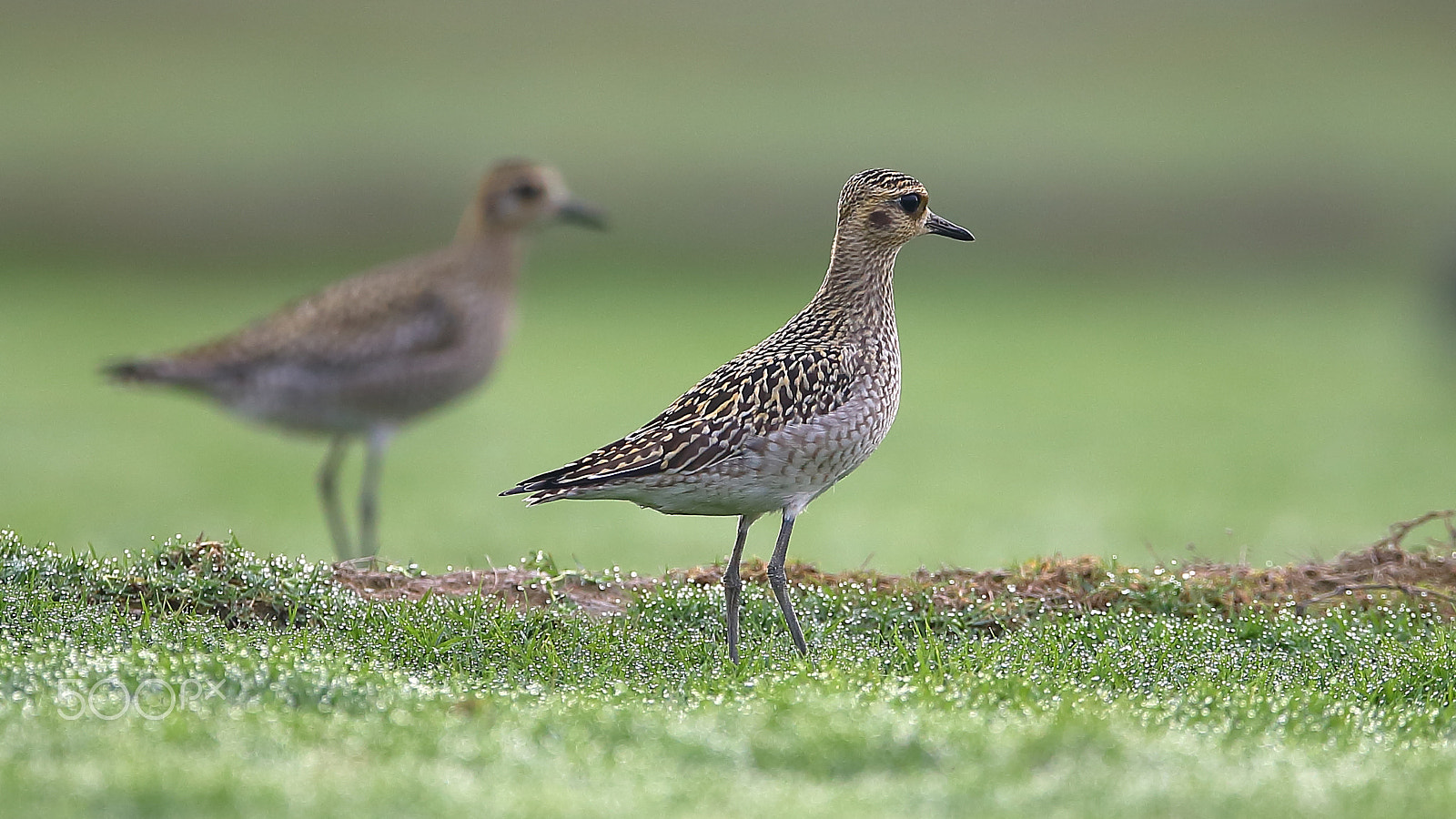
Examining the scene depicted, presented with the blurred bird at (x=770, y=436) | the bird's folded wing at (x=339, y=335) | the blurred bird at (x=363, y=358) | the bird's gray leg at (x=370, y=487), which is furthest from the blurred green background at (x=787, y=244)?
the blurred bird at (x=770, y=436)

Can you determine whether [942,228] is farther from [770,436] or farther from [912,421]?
[912,421]

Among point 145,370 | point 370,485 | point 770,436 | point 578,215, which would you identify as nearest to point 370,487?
point 370,485

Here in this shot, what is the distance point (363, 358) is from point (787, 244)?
22.0 meters

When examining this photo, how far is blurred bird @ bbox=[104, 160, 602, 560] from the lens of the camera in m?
10.7

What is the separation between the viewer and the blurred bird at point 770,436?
6289 millimetres

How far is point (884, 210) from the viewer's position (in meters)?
7.15

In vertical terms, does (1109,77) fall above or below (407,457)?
above

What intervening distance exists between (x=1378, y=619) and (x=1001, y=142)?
95.7 feet

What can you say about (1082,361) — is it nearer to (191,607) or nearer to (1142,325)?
(1142,325)

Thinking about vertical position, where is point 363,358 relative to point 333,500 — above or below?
above

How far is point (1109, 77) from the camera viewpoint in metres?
43.0

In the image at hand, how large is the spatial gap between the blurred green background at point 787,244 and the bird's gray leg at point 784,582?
5.46 metres

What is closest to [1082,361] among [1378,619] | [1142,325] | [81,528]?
[1142,325]

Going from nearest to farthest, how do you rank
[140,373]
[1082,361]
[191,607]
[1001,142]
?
[191,607] → [140,373] → [1082,361] → [1001,142]
